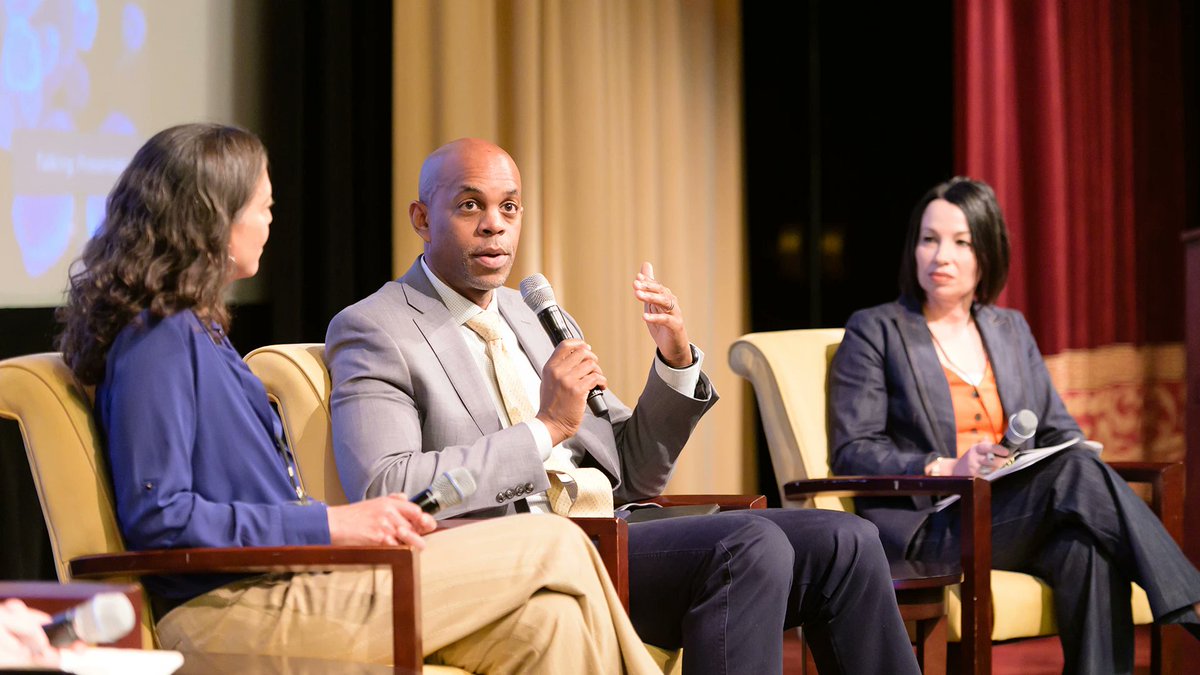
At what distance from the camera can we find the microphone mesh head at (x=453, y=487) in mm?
1779

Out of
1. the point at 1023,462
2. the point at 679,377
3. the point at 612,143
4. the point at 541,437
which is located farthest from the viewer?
the point at 612,143

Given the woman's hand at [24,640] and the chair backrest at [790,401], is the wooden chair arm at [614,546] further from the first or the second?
the chair backrest at [790,401]

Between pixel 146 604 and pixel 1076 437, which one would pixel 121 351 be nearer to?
pixel 146 604

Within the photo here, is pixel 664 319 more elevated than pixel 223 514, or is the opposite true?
pixel 664 319

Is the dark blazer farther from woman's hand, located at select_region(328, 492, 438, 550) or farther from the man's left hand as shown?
woman's hand, located at select_region(328, 492, 438, 550)

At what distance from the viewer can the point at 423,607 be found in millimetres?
1819

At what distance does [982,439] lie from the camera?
308 centimetres

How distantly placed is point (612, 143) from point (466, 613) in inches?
105

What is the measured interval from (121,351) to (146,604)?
0.35 meters

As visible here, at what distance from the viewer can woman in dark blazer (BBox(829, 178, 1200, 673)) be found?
8.84ft

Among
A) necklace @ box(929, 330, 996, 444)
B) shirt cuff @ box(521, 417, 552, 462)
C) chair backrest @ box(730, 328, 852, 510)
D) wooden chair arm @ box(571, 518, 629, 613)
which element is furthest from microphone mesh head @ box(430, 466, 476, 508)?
necklace @ box(929, 330, 996, 444)

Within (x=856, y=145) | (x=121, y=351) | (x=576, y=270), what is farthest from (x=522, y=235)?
(x=121, y=351)

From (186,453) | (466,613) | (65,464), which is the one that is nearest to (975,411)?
(466,613)

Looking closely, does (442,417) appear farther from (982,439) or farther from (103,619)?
(982,439)
